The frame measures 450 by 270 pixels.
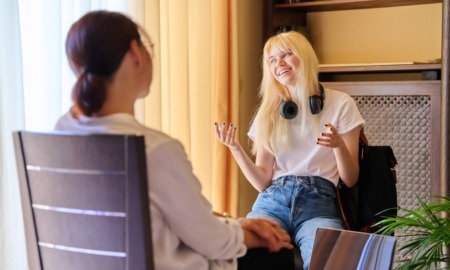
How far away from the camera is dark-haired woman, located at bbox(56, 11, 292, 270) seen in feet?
3.99

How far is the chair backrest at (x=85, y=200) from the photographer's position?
3.80ft

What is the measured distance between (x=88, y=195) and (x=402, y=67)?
208 centimetres

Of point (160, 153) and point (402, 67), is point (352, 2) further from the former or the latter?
point (160, 153)

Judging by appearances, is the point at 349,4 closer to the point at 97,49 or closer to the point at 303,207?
the point at 303,207

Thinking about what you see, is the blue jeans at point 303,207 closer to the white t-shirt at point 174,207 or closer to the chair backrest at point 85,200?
the white t-shirt at point 174,207

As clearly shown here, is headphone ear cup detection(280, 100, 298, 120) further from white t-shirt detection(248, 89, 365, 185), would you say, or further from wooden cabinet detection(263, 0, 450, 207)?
wooden cabinet detection(263, 0, 450, 207)

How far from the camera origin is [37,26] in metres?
2.10

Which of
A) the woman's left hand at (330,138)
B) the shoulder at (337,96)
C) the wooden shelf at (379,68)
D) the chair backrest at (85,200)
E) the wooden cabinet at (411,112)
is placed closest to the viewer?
the chair backrest at (85,200)

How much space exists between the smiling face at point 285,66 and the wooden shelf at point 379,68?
806 mm

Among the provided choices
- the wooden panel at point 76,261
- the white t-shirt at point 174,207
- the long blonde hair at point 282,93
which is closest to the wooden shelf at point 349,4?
the long blonde hair at point 282,93

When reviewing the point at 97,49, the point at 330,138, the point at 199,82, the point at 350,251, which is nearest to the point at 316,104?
the point at 330,138

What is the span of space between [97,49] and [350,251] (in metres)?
1.09

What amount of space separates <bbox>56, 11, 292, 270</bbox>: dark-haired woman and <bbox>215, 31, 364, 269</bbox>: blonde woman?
0.95 meters

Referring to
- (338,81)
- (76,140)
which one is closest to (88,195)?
(76,140)
